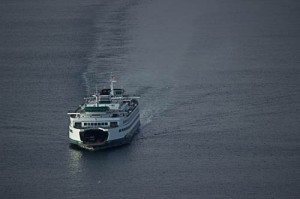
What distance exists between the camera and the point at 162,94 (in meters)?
94.0

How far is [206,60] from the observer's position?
105m

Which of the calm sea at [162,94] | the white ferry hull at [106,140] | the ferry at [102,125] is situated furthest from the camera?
the ferry at [102,125]

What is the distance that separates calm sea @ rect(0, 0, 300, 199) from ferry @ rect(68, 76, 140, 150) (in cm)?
78

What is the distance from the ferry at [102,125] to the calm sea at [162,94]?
0.78 meters

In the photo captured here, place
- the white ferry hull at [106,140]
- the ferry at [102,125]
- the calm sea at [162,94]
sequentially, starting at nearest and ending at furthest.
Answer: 1. the calm sea at [162,94]
2. the white ferry hull at [106,140]
3. the ferry at [102,125]

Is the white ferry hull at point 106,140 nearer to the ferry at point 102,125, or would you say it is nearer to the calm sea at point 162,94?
the ferry at point 102,125

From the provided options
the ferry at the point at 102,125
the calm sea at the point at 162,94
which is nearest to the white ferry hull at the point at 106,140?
the ferry at the point at 102,125

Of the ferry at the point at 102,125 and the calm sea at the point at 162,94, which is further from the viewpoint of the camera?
the ferry at the point at 102,125

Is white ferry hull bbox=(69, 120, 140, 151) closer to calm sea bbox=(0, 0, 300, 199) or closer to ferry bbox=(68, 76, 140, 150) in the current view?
ferry bbox=(68, 76, 140, 150)

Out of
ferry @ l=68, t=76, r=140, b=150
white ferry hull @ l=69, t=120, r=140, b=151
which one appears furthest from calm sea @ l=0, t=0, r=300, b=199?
ferry @ l=68, t=76, r=140, b=150

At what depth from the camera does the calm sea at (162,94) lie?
7700 centimetres

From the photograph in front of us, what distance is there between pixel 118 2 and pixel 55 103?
41051mm

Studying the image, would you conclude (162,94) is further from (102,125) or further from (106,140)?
(106,140)

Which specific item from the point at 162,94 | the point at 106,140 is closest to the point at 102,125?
the point at 106,140
